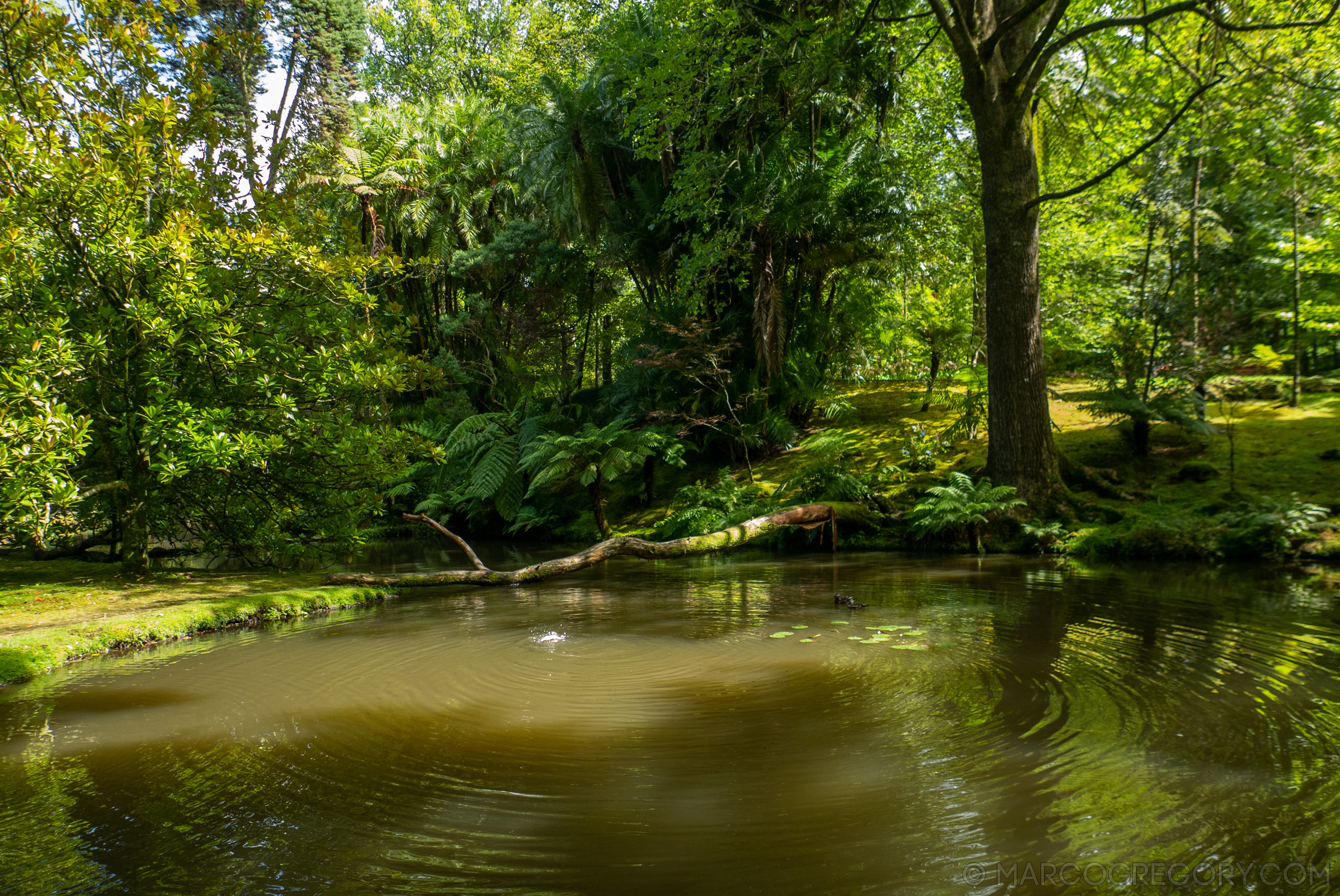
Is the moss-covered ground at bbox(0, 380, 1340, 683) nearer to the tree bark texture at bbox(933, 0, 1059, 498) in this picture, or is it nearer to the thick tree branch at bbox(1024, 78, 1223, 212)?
the tree bark texture at bbox(933, 0, 1059, 498)

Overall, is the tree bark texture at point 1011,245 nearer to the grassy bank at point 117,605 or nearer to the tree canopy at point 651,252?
the tree canopy at point 651,252

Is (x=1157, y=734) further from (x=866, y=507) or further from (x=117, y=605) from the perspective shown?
(x=866, y=507)

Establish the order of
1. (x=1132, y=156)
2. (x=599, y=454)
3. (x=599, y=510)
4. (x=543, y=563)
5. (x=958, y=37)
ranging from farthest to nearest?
(x=599, y=510), (x=599, y=454), (x=958, y=37), (x=543, y=563), (x=1132, y=156)

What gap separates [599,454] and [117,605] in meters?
7.76

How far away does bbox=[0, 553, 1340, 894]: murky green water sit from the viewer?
2.03 meters

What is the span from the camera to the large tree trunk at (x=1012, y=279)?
8.57m

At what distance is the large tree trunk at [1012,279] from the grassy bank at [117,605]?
7911 millimetres

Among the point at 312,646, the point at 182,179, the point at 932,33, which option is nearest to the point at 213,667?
the point at 312,646

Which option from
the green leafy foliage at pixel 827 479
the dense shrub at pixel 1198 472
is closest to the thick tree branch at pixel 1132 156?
the dense shrub at pixel 1198 472

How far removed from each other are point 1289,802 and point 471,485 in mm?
14512

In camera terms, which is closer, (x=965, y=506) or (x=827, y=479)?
(x=965, y=506)

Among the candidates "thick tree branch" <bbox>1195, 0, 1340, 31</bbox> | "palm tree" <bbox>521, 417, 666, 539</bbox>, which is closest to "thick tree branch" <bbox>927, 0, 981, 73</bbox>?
"thick tree branch" <bbox>1195, 0, 1340, 31</bbox>

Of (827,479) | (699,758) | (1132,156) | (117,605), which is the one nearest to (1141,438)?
(1132,156)

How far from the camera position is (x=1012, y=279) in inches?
342
